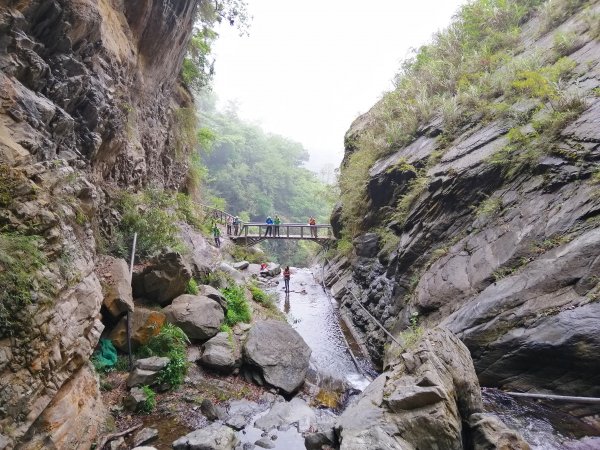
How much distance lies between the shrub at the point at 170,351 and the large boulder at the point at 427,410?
3.83 meters

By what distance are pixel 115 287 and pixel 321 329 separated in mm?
7944

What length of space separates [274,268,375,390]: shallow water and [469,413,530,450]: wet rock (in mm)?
4413

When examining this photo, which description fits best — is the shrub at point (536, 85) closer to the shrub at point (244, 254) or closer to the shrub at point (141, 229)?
the shrub at point (141, 229)

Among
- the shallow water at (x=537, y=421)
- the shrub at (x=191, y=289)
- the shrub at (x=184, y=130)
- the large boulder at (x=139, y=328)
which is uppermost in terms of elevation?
the shrub at (x=184, y=130)

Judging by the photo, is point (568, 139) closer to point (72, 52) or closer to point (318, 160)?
point (72, 52)

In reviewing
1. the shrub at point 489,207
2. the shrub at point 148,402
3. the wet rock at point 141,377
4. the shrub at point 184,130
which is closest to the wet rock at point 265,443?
the shrub at point 148,402

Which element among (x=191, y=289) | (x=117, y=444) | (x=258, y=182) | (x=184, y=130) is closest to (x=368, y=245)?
(x=191, y=289)

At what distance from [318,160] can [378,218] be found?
5769 inches

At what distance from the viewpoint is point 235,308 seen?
10.9 m

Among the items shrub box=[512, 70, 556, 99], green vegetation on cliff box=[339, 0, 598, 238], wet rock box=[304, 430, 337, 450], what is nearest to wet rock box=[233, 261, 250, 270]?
green vegetation on cliff box=[339, 0, 598, 238]

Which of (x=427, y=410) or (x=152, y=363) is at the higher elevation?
(x=152, y=363)

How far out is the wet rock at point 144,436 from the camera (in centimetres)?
535

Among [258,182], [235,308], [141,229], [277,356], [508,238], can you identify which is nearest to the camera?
[508,238]

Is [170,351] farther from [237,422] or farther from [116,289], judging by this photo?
[237,422]
